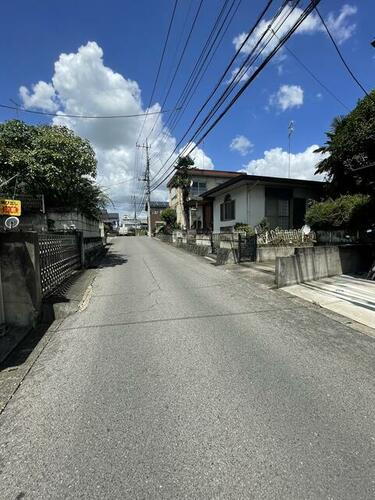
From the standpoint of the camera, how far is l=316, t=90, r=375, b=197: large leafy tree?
15.6 metres

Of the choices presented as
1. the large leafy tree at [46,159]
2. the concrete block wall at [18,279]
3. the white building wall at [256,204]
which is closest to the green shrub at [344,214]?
the white building wall at [256,204]

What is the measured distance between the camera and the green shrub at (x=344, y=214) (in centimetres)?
1197

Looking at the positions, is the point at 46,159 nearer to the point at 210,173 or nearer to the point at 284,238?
the point at 284,238

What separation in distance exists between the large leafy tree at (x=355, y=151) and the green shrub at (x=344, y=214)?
3.81 ft

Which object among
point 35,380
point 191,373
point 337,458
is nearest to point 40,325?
point 35,380

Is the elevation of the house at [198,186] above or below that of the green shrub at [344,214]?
above

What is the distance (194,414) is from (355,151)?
1798 centimetres

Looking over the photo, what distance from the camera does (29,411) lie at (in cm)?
313

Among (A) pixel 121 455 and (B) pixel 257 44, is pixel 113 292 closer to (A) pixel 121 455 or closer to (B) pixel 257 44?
(A) pixel 121 455

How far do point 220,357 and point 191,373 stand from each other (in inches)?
24.5

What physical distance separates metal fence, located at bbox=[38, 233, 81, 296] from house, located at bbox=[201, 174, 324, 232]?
13.6m

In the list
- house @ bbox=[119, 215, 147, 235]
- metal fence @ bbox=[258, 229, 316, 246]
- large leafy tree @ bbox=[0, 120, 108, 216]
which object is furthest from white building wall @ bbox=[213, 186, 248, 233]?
house @ bbox=[119, 215, 147, 235]

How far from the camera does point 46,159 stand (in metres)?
11.2

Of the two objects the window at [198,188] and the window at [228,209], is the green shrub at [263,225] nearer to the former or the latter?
the window at [228,209]
